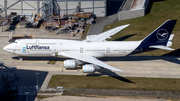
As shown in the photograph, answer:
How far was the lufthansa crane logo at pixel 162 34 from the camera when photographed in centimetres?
5081

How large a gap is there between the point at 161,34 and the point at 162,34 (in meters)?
0.23

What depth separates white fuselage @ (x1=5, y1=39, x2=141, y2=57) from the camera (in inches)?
2016

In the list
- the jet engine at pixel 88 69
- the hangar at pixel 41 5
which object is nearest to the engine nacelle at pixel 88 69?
the jet engine at pixel 88 69

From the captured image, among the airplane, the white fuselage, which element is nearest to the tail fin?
the airplane

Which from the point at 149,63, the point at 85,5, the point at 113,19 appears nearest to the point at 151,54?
the point at 149,63

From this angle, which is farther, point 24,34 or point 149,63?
point 24,34

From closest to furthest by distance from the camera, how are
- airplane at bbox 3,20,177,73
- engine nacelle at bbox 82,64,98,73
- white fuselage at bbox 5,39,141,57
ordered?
engine nacelle at bbox 82,64,98,73 < airplane at bbox 3,20,177,73 < white fuselage at bbox 5,39,141,57

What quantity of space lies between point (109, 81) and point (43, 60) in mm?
18596

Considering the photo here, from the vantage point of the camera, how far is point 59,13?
8044 cm

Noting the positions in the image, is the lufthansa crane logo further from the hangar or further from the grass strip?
the hangar

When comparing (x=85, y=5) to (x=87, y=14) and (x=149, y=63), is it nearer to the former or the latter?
(x=87, y=14)

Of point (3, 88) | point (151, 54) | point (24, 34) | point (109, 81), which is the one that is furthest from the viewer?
point (24, 34)

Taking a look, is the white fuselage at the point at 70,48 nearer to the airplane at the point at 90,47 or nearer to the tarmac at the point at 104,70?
the airplane at the point at 90,47

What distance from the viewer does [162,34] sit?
5094 centimetres
